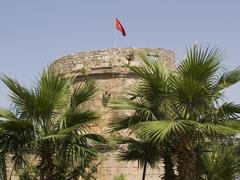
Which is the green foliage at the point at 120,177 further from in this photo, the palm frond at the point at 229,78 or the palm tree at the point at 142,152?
the palm frond at the point at 229,78

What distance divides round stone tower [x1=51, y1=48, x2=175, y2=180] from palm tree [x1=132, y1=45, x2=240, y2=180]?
889 centimetres

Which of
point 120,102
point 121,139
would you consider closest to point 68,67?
point 121,139

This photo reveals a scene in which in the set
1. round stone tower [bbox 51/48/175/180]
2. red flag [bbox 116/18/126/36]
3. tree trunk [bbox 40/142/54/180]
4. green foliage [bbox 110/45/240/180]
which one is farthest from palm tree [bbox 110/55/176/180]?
red flag [bbox 116/18/126/36]

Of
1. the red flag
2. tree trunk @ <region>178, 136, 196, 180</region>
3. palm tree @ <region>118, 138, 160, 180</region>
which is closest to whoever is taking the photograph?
tree trunk @ <region>178, 136, 196, 180</region>

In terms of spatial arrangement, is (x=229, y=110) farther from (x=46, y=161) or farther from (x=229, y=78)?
(x=46, y=161)

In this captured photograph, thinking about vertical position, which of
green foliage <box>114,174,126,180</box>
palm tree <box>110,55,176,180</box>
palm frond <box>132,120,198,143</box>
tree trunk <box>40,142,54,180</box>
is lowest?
green foliage <box>114,174,126,180</box>

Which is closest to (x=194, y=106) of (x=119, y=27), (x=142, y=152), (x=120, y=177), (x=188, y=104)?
(x=188, y=104)

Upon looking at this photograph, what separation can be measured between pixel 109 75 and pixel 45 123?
30.3ft

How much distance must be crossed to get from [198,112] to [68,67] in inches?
405


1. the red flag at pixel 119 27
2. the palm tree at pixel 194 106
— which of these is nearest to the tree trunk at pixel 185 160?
the palm tree at pixel 194 106

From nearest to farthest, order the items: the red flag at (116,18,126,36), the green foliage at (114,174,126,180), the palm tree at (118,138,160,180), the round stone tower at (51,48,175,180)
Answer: the palm tree at (118,138,160,180), the green foliage at (114,174,126,180), the round stone tower at (51,48,175,180), the red flag at (116,18,126,36)

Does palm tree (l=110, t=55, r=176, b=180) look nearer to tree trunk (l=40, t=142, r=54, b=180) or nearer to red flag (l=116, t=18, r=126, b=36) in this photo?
tree trunk (l=40, t=142, r=54, b=180)

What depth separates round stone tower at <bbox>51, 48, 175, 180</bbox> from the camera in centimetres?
1784

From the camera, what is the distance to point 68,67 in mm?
18453
